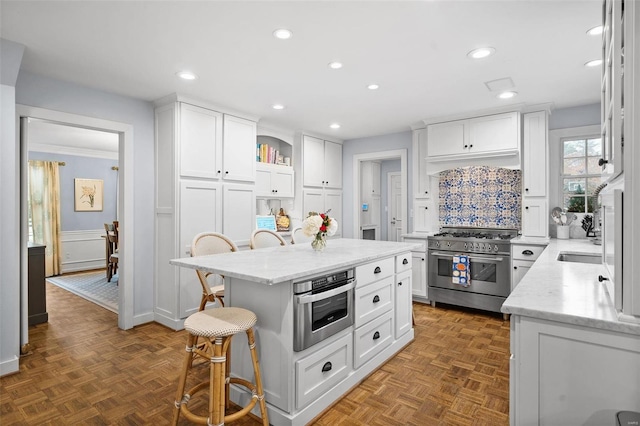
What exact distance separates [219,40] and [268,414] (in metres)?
2.41

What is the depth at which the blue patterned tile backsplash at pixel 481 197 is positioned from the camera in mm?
4359

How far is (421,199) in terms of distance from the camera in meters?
4.79

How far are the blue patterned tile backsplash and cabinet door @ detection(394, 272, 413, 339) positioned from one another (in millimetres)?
1953

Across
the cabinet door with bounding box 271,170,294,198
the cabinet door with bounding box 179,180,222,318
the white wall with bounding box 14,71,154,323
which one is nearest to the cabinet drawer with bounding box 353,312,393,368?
the cabinet door with bounding box 179,180,222,318

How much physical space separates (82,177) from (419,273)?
6.62 meters

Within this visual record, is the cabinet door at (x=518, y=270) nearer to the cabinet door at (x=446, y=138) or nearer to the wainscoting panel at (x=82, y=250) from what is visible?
the cabinet door at (x=446, y=138)

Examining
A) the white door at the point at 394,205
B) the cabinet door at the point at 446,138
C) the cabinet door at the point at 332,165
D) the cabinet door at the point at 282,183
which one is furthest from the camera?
the white door at the point at 394,205

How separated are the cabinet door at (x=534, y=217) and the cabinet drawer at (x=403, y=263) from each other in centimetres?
177

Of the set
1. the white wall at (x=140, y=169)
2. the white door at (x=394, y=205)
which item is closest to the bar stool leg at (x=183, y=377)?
the white wall at (x=140, y=169)

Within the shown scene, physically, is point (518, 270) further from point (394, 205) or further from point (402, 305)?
point (394, 205)

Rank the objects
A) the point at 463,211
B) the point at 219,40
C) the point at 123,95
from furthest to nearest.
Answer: the point at 463,211, the point at 123,95, the point at 219,40

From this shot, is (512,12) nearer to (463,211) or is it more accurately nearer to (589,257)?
(589,257)

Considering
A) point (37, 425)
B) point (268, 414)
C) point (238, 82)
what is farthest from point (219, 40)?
point (37, 425)

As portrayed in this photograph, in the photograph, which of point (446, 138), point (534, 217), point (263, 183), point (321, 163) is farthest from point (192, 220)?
point (534, 217)
